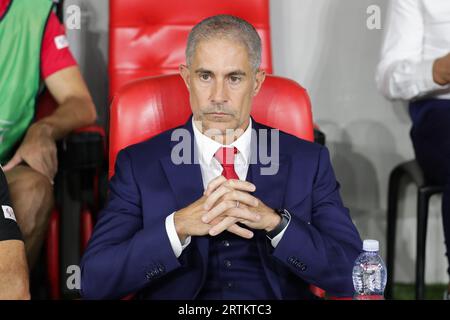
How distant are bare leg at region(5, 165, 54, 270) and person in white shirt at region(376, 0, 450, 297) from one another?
112cm

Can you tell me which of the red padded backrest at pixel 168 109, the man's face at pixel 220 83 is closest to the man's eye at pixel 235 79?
the man's face at pixel 220 83

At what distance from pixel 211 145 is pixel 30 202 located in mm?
641

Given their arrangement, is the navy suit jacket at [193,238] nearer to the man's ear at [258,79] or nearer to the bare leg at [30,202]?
the man's ear at [258,79]

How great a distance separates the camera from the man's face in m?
1.96

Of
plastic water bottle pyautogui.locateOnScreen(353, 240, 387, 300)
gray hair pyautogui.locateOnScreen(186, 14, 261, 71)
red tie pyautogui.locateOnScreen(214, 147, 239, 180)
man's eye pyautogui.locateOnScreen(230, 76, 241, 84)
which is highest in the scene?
gray hair pyautogui.locateOnScreen(186, 14, 261, 71)

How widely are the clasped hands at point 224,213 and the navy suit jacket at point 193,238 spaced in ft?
0.15

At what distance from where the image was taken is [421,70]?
273cm

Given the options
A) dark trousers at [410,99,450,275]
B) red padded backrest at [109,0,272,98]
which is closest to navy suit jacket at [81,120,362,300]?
dark trousers at [410,99,450,275]

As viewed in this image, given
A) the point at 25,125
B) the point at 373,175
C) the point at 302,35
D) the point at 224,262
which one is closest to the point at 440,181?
the point at 373,175

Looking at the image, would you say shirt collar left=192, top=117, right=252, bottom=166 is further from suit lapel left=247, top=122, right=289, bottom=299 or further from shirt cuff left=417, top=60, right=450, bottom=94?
shirt cuff left=417, top=60, right=450, bottom=94

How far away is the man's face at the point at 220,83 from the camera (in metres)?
1.96

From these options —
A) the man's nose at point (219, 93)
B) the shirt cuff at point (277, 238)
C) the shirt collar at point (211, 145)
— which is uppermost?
the man's nose at point (219, 93)

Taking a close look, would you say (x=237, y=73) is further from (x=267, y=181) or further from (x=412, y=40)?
(x=412, y=40)

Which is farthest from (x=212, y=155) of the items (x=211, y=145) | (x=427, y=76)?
(x=427, y=76)
